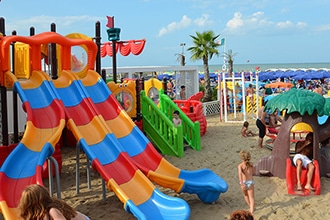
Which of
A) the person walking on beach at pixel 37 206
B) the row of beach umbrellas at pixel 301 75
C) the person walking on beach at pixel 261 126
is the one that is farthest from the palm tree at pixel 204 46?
the person walking on beach at pixel 37 206

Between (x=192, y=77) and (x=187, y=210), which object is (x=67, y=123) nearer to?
(x=187, y=210)

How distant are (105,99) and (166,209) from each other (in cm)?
331

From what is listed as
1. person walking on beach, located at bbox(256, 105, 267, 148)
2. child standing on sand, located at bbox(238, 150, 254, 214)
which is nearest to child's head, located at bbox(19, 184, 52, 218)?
child standing on sand, located at bbox(238, 150, 254, 214)

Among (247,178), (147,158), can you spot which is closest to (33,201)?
(247,178)

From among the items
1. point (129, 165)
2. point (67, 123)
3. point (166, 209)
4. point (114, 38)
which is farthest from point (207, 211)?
point (114, 38)

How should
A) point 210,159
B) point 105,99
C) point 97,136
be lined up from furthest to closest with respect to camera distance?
point 210,159 → point 105,99 → point 97,136

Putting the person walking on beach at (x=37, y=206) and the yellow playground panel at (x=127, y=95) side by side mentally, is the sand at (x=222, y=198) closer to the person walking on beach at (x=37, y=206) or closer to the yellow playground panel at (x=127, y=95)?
the yellow playground panel at (x=127, y=95)

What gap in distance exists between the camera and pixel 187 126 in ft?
37.5

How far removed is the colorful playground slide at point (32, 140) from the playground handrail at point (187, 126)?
4774 millimetres

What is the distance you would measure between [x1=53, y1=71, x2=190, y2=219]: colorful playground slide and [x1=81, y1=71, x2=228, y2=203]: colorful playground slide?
0.24m

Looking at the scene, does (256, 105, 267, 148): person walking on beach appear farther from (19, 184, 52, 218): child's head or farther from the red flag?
(19, 184, 52, 218): child's head

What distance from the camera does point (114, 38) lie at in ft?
38.5

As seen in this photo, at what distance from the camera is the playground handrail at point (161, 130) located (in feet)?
33.8

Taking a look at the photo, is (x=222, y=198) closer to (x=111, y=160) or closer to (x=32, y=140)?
(x=111, y=160)
